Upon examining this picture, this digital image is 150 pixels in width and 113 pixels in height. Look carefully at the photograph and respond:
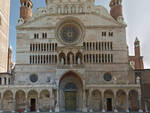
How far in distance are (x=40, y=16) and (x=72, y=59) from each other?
1019 cm

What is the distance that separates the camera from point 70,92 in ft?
94.6

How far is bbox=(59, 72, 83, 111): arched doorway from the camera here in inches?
1114

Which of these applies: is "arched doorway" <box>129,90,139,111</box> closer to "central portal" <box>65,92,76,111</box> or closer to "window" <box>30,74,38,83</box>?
"central portal" <box>65,92,76,111</box>

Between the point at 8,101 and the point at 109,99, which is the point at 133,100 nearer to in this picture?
the point at 109,99

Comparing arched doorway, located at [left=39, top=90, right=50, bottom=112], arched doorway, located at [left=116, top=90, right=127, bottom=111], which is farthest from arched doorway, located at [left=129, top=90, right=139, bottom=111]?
arched doorway, located at [left=39, top=90, right=50, bottom=112]

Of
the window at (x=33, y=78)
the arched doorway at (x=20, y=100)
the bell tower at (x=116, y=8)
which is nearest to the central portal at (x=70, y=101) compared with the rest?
the window at (x=33, y=78)

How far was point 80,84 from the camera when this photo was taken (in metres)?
28.5

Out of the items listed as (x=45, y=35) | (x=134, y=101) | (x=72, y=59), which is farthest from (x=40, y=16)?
(x=134, y=101)

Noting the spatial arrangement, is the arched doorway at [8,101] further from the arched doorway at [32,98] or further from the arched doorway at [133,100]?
the arched doorway at [133,100]

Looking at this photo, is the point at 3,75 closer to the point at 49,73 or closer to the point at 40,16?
the point at 49,73

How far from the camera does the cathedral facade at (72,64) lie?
27.3 meters

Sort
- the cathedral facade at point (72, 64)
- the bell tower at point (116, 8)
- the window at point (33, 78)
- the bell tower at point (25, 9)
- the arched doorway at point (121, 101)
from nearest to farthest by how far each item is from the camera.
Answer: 1. the cathedral facade at point (72, 64)
2. the arched doorway at point (121, 101)
3. the window at point (33, 78)
4. the bell tower at point (116, 8)
5. the bell tower at point (25, 9)

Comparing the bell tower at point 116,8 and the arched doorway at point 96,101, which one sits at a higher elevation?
the bell tower at point 116,8

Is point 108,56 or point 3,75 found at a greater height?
point 108,56
